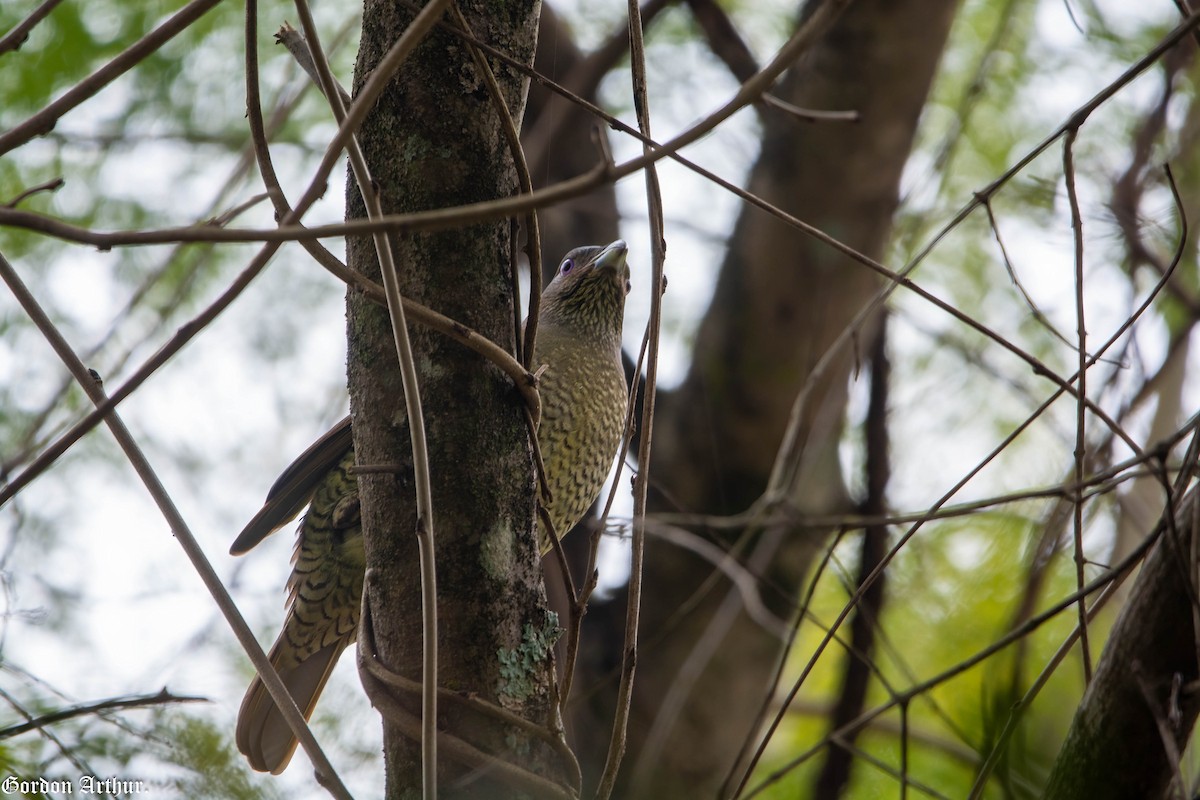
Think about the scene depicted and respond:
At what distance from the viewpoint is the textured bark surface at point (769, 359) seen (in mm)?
4320

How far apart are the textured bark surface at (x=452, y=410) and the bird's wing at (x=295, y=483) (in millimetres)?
1249

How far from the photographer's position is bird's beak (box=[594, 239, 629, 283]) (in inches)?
147

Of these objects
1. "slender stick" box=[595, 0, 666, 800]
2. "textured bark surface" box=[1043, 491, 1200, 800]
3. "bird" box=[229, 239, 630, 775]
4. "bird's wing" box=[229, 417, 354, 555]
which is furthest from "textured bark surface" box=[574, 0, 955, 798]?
"textured bark surface" box=[1043, 491, 1200, 800]

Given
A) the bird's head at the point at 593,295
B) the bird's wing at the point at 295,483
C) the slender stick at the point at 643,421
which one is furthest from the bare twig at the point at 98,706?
the bird's head at the point at 593,295

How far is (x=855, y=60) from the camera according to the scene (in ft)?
14.2

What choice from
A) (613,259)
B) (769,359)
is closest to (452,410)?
(613,259)

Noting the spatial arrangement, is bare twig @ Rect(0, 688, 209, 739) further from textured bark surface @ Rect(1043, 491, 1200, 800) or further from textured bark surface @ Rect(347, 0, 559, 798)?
textured bark surface @ Rect(1043, 491, 1200, 800)

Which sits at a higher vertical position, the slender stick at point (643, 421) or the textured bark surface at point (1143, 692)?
the slender stick at point (643, 421)

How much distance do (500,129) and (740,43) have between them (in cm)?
315

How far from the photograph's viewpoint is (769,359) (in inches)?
181

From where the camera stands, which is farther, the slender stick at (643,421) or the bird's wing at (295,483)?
the bird's wing at (295,483)

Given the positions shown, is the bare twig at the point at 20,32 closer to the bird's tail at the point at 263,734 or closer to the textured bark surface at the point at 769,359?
the bird's tail at the point at 263,734

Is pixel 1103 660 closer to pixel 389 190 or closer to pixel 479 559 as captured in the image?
pixel 479 559

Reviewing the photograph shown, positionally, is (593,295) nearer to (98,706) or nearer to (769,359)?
(769,359)
